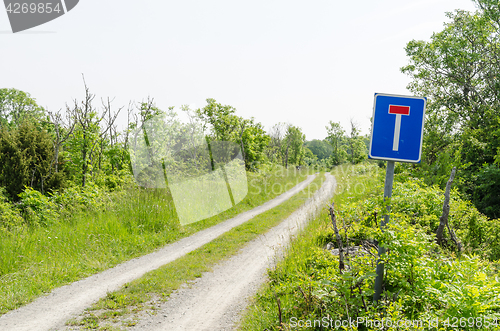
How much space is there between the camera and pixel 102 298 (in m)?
4.82

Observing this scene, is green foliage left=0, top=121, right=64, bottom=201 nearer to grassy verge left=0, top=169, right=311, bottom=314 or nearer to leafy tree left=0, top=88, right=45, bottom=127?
grassy verge left=0, top=169, right=311, bottom=314

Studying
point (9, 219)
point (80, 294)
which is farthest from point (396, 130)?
point (9, 219)

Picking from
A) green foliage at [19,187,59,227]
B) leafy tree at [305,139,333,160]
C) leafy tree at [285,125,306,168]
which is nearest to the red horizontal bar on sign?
green foliage at [19,187,59,227]

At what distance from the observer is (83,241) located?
7.17 meters

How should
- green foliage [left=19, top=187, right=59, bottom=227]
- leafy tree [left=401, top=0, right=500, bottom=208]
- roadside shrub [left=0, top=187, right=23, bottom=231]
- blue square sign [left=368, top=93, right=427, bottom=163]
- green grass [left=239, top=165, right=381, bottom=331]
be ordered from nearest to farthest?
blue square sign [left=368, top=93, right=427, bottom=163], green grass [left=239, top=165, right=381, bottom=331], roadside shrub [left=0, top=187, right=23, bottom=231], green foliage [left=19, top=187, right=59, bottom=227], leafy tree [left=401, top=0, right=500, bottom=208]

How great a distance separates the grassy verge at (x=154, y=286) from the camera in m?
4.20

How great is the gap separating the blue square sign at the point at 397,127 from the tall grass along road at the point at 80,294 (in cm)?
493

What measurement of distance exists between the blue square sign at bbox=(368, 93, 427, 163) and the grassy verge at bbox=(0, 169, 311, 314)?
5.99 metres

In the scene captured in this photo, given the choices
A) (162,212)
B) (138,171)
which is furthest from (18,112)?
(162,212)

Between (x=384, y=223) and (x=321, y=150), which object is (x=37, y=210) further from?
(x=321, y=150)

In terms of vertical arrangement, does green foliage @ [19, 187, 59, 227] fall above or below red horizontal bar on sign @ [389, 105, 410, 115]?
below

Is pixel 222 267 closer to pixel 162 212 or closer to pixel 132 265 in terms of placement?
pixel 132 265

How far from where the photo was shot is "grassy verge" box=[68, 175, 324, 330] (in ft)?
13.8

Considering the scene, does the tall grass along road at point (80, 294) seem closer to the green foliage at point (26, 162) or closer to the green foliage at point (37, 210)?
the green foliage at point (37, 210)
